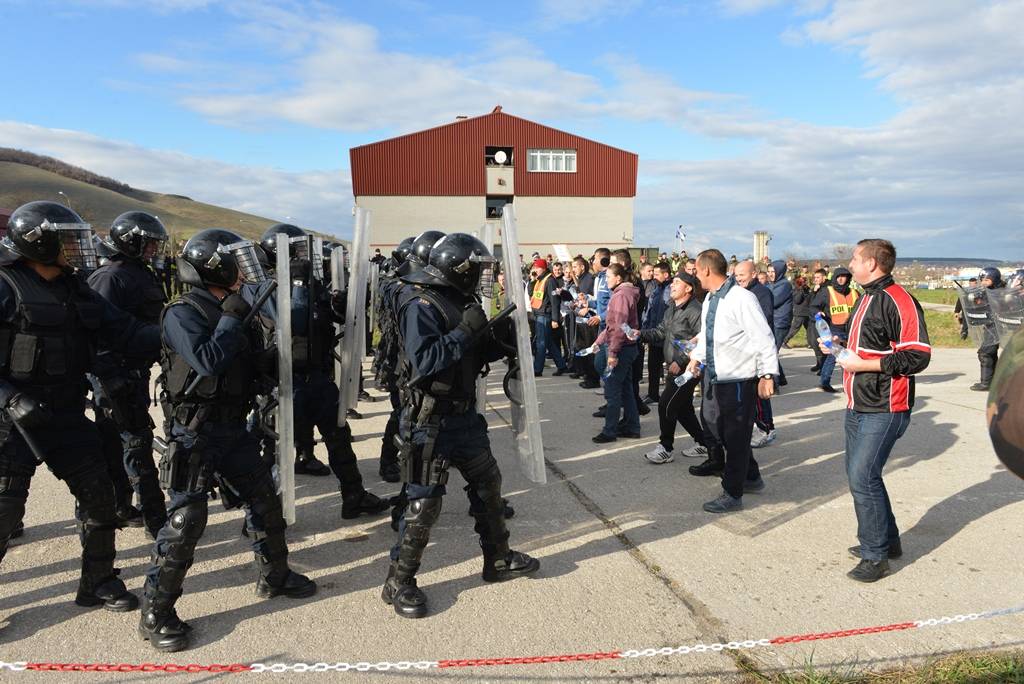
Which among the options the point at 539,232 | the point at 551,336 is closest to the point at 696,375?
the point at 551,336

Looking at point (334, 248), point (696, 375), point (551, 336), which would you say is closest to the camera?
point (696, 375)

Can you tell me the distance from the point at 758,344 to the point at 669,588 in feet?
6.18

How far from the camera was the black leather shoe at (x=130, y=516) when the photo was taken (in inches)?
186

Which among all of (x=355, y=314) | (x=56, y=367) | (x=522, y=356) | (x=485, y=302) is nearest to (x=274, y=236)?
(x=355, y=314)

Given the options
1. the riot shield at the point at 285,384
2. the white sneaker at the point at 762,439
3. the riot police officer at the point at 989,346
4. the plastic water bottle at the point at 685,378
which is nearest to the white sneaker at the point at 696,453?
the white sneaker at the point at 762,439

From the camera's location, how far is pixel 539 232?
40.6 m

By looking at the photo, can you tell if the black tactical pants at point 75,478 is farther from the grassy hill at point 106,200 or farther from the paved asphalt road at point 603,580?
the grassy hill at point 106,200

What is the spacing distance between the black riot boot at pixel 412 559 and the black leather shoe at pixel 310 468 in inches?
99.8

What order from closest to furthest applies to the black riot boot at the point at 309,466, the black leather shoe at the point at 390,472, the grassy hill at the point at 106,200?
the black leather shoe at the point at 390,472, the black riot boot at the point at 309,466, the grassy hill at the point at 106,200

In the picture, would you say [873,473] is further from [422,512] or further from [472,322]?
[422,512]

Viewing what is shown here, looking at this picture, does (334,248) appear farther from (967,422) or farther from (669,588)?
(967,422)

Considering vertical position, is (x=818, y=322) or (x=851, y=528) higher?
(x=818, y=322)

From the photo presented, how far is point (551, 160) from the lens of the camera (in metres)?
40.3

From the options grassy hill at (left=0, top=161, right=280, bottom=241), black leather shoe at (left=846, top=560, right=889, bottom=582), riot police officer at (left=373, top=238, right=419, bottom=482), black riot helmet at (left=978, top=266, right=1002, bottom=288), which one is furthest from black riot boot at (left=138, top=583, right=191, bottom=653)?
grassy hill at (left=0, top=161, right=280, bottom=241)
